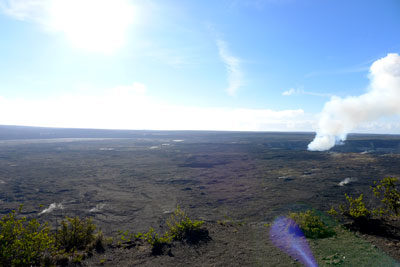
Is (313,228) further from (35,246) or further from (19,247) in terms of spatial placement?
(19,247)

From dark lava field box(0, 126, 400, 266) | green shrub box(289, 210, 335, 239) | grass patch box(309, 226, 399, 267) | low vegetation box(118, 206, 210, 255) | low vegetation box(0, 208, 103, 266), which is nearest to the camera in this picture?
low vegetation box(0, 208, 103, 266)

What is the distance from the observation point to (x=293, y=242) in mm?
8492

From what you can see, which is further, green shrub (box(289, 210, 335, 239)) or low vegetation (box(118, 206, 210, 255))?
low vegetation (box(118, 206, 210, 255))

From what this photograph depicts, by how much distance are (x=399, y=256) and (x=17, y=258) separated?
10434 millimetres

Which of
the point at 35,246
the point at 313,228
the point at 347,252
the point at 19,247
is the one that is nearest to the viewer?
the point at 19,247

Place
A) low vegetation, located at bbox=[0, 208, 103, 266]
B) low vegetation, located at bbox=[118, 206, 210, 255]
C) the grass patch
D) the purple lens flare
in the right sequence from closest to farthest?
low vegetation, located at bbox=[0, 208, 103, 266] → the grass patch → the purple lens flare → low vegetation, located at bbox=[118, 206, 210, 255]

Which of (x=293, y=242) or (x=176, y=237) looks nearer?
(x=293, y=242)

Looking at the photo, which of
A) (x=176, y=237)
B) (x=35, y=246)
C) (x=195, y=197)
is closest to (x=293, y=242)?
(x=176, y=237)

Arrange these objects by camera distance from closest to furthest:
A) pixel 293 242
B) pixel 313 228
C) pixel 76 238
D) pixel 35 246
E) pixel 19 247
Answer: pixel 19 247, pixel 35 246, pixel 293 242, pixel 76 238, pixel 313 228

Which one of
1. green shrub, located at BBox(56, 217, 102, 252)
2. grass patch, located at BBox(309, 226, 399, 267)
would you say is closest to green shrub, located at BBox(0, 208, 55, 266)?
green shrub, located at BBox(56, 217, 102, 252)

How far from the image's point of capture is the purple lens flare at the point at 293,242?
7254 mm

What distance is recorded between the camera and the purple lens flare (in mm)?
7254

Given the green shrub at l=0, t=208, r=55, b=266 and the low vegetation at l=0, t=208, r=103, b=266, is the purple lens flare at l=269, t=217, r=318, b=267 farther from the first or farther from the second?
the green shrub at l=0, t=208, r=55, b=266

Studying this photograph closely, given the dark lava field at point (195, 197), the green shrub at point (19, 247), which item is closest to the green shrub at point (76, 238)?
the dark lava field at point (195, 197)
